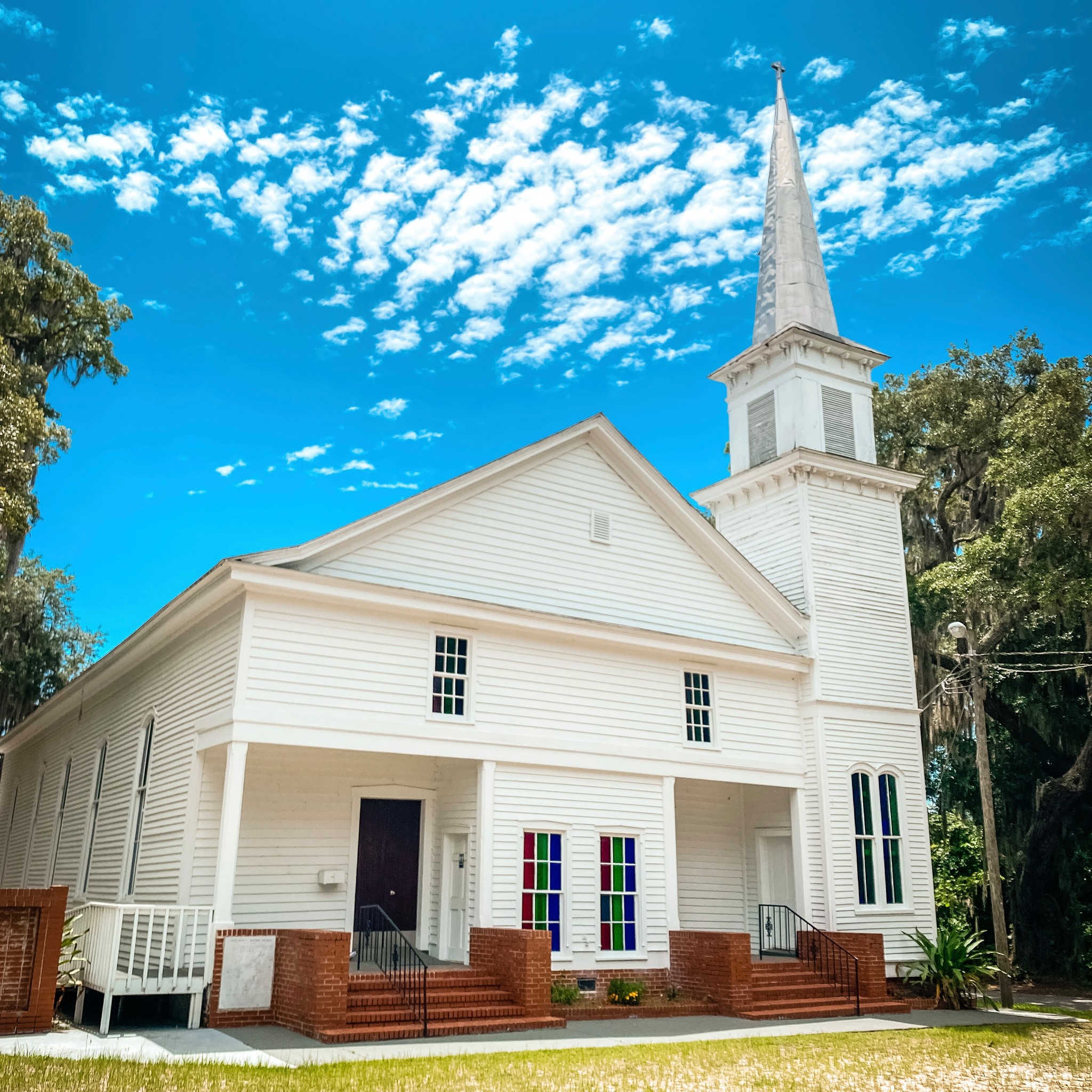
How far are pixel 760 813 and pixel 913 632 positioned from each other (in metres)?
9.69

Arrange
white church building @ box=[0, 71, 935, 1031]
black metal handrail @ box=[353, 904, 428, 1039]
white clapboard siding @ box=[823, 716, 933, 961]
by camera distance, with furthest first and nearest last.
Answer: white clapboard siding @ box=[823, 716, 933, 961]
white church building @ box=[0, 71, 935, 1031]
black metal handrail @ box=[353, 904, 428, 1039]

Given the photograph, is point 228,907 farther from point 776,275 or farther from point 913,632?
point 913,632

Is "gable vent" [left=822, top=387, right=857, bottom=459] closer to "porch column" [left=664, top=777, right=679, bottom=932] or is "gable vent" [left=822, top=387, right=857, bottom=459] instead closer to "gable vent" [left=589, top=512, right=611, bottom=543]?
"gable vent" [left=589, top=512, right=611, bottom=543]

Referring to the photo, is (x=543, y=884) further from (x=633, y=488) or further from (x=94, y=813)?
(x=94, y=813)

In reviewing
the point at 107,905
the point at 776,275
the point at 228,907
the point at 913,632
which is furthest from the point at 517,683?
the point at 913,632

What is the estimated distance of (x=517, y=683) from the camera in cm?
1562

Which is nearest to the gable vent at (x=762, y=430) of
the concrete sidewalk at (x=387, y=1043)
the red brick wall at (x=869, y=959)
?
the red brick wall at (x=869, y=959)

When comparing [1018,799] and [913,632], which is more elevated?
[913,632]

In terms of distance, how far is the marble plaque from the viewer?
12.0 m

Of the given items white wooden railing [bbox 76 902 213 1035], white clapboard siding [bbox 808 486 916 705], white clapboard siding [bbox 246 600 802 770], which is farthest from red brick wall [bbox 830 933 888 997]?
white wooden railing [bbox 76 902 213 1035]

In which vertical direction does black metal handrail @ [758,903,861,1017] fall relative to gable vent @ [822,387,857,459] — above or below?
below

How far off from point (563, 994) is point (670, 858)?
2.94 m

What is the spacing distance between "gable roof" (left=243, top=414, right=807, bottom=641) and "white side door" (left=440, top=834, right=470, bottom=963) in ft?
15.9

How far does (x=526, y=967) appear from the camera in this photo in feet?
42.7
